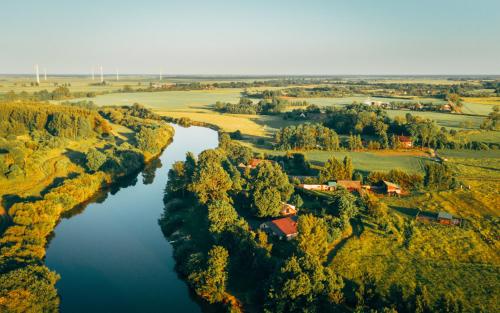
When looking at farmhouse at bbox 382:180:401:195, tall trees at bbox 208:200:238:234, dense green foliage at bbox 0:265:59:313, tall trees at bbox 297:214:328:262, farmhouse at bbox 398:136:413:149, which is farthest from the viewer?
farmhouse at bbox 398:136:413:149

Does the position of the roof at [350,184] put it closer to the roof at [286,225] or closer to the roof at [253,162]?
the roof at [286,225]

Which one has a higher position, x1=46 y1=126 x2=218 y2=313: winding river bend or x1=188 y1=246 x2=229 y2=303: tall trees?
x1=188 y1=246 x2=229 y2=303: tall trees

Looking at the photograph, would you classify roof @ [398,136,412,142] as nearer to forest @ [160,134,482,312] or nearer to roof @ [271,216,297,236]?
forest @ [160,134,482,312]

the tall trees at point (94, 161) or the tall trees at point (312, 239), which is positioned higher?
the tall trees at point (94, 161)

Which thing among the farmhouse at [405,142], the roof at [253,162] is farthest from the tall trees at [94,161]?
the farmhouse at [405,142]

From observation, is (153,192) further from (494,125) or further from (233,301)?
(494,125)

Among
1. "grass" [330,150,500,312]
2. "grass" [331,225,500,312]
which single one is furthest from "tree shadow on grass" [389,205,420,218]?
"grass" [331,225,500,312]
